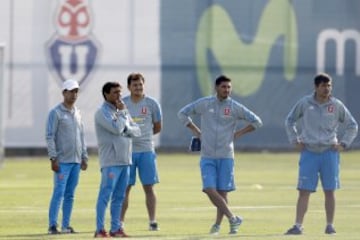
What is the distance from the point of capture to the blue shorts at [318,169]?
65.2 ft

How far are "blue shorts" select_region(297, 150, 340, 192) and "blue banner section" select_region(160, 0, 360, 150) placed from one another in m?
25.6

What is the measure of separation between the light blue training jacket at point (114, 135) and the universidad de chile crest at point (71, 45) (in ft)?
87.5

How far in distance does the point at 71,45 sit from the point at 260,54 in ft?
19.3

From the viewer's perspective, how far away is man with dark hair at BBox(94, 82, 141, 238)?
717 inches

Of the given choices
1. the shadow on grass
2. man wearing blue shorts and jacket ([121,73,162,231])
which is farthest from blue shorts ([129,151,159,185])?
the shadow on grass

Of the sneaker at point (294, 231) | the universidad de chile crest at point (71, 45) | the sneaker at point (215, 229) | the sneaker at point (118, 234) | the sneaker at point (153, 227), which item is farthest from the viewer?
the universidad de chile crest at point (71, 45)

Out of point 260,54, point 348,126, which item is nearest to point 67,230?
point 348,126

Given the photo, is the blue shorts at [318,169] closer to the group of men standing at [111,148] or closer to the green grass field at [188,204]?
the green grass field at [188,204]

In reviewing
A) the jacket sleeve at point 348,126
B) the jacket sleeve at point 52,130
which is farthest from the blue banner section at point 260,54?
the jacket sleeve at point 348,126

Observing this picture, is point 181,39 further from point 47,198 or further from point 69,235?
point 69,235

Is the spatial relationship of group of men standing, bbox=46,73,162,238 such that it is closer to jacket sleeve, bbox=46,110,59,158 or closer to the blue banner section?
jacket sleeve, bbox=46,110,59,158

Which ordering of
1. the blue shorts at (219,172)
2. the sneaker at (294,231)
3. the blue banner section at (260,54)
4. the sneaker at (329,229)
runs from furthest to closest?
the blue banner section at (260,54) < the blue shorts at (219,172) < the sneaker at (329,229) < the sneaker at (294,231)

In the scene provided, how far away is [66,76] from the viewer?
148ft

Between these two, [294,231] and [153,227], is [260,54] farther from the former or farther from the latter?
[294,231]
